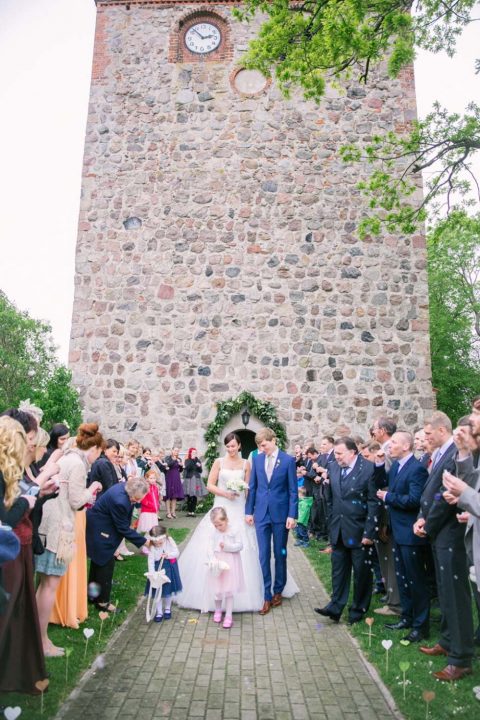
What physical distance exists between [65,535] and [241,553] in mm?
2499

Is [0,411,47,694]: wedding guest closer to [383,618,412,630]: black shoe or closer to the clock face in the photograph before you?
[383,618,412,630]: black shoe

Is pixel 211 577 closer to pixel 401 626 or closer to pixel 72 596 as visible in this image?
pixel 72 596

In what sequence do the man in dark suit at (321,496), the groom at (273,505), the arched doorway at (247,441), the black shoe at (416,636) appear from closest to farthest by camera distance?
the black shoe at (416,636) → the groom at (273,505) → the man in dark suit at (321,496) → the arched doorway at (247,441)

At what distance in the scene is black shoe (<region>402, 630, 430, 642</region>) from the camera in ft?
17.9

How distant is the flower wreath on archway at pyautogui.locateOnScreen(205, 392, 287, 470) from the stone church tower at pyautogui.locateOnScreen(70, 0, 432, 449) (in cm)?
26

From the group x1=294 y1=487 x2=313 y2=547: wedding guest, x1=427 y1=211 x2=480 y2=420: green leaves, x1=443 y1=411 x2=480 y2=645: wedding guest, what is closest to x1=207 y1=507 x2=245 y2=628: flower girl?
x1=443 y1=411 x2=480 y2=645: wedding guest

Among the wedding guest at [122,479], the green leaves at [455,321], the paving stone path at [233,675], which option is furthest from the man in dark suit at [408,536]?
the green leaves at [455,321]

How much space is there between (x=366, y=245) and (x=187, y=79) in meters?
7.49

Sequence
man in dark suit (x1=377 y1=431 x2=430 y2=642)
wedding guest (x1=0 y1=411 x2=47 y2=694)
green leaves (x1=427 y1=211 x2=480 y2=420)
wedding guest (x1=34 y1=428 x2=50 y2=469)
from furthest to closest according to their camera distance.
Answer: green leaves (x1=427 y1=211 x2=480 y2=420)
man in dark suit (x1=377 y1=431 x2=430 y2=642)
wedding guest (x1=34 y1=428 x2=50 y2=469)
wedding guest (x1=0 y1=411 x2=47 y2=694)

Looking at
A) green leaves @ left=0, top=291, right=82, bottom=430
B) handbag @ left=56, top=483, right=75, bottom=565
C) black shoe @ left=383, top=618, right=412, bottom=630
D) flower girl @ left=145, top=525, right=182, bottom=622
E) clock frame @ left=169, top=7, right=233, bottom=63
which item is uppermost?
clock frame @ left=169, top=7, right=233, bottom=63

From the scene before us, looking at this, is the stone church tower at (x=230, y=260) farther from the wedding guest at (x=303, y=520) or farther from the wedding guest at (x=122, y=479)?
the wedding guest at (x=122, y=479)

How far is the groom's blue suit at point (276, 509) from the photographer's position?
6.79 metres

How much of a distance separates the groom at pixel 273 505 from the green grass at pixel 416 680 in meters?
1.21

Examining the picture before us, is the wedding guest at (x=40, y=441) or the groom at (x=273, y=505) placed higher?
the wedding guest at (x=40, y=441)
